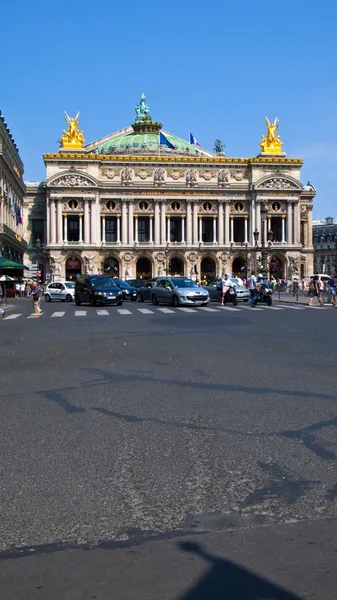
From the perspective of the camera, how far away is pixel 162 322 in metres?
23.9

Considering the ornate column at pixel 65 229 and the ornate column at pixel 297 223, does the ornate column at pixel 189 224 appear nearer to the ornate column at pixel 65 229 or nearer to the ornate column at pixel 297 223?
the ornate column at pixel 297 223

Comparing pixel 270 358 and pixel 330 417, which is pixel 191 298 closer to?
pixel 270 358

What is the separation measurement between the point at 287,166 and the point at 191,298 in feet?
208

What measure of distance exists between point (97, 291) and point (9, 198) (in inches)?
1489

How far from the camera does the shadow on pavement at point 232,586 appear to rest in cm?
390

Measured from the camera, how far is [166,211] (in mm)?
94125

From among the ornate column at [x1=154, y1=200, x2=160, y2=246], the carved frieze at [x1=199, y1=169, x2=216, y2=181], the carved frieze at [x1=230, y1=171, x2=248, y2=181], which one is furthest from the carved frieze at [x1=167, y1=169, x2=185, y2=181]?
the carved frieze at [x1=230, y1=171, x2=248, y2=181]

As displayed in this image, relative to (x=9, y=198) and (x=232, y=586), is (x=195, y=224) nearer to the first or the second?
(x=9, y=198)

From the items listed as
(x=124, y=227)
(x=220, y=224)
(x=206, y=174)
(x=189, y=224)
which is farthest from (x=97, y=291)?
(x=206, y=174)

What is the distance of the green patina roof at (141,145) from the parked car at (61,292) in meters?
57.2

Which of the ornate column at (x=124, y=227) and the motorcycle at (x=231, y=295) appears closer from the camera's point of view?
the motorcycle at (x=231, y=295)

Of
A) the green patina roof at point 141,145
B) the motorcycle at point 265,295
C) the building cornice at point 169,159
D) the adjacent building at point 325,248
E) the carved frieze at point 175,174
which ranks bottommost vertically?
the motorcycle at point 265,295

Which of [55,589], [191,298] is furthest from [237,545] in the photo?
[191,298]

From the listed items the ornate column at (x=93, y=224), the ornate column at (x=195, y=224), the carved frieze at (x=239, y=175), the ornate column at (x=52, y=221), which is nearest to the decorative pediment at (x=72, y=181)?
the ornate column at (x=52, y=221)
